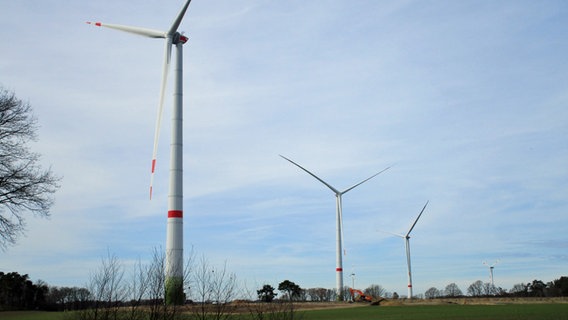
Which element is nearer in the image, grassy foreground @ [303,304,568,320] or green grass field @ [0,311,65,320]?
grassy foreground @ [303,304,568,320]

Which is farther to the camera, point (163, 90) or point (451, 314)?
point (163, 90)

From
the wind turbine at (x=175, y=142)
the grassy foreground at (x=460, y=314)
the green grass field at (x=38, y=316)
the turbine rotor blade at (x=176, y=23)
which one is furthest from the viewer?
the turbine rotor blade at (x=176, y=23)

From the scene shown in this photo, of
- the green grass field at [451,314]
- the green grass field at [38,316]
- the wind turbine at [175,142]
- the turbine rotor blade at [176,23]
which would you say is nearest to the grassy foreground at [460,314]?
the green grass field at [451,314]

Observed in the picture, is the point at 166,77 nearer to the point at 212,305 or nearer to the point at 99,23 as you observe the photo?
the point at 99,23

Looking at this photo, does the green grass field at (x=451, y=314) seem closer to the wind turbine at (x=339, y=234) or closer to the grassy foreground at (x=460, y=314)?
the grassy foreground at (x=460, y=314)

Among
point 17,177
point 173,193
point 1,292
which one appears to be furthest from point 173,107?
point 1,292

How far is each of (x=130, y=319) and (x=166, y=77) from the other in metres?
40.4

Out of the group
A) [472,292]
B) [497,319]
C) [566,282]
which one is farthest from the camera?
[472,292]

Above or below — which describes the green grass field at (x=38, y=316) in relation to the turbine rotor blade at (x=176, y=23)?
below

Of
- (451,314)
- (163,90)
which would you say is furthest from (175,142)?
(451,314)

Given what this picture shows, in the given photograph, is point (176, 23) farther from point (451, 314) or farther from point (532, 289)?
point (532, 289)

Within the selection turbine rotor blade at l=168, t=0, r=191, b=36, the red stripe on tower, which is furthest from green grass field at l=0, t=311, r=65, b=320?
turbine rotor blade at l=168, t=0, r=191, b=36

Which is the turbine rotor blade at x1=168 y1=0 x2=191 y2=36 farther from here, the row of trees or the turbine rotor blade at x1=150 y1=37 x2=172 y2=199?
the row of trees

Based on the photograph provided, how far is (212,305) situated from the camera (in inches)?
934
